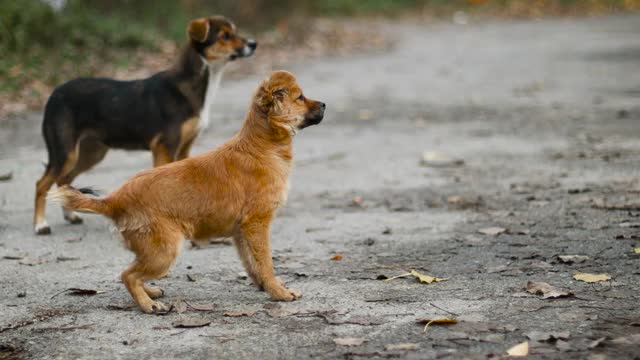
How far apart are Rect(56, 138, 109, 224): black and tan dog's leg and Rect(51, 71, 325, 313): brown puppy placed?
2755mm

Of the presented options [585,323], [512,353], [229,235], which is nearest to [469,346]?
[512,353]

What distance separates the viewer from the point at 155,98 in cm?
795

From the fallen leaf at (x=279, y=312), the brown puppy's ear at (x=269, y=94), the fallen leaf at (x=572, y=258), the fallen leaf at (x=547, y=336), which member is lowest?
the fallen leaf at (x=279, y=312)

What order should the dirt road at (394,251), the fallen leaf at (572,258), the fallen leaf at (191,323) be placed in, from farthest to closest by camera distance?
the fallen leaf at (572,258), the fallen leaf at (191,323), the dirt road at (394,251)

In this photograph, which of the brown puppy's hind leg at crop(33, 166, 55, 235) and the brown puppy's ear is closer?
the brown puppy's ear

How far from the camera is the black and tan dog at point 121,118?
773cm

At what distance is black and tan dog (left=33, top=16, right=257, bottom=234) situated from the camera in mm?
7727

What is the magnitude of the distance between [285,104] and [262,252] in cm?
93

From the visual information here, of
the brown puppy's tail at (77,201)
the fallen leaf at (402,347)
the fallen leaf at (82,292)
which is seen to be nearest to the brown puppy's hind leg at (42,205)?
the fallen leaf at (82,292)

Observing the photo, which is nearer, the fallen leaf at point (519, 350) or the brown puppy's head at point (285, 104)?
the fallen leaf at point (519, 350)

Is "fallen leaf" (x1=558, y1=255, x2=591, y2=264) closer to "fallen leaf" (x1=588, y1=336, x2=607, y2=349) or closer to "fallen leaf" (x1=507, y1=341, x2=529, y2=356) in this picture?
"fallen leaf" (x1=588, y1=336, x2=607, y2=349)

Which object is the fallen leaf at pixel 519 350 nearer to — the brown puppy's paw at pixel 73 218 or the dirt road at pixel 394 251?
the dirt road at pixel 394 251

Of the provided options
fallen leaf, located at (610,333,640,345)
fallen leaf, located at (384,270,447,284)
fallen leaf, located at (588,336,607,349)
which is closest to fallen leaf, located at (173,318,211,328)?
fallen leaf, located at (384,270,447,284)

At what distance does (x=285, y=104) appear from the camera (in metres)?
5.62
